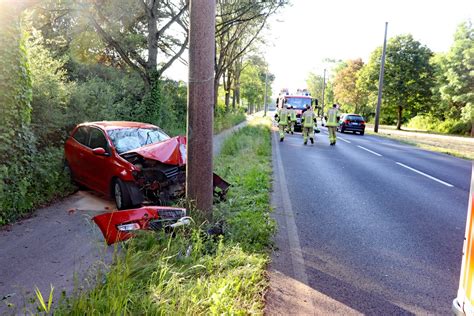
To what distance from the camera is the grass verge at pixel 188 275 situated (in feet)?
9.86

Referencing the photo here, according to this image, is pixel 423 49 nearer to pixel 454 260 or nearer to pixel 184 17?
pixel 184 17

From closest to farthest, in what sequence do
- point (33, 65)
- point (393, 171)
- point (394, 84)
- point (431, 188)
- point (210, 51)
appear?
point (210, 51) < point (33, 65) < point (431, 188) < point (393, 171) < point (394, 84)

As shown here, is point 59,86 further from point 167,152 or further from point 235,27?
point 235,27

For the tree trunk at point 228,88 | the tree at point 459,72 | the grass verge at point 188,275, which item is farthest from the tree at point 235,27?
the tree at point 459,72

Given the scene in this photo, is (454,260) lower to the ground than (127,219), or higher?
lower

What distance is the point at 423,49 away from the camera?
153ft

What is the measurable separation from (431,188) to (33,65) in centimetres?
949

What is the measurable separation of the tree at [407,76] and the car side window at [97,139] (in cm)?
4337

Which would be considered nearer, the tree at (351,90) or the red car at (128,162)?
the red car at (128,162)

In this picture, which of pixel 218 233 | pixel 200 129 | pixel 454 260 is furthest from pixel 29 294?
pixel 454 260

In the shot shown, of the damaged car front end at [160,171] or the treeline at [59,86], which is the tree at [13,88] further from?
the damaged car front end at [160,171]

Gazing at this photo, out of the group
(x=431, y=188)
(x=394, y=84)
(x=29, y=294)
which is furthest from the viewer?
(x=394, y=84)

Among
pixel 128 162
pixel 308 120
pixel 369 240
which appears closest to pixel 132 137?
pixel 128 162

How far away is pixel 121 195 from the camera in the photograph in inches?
268
